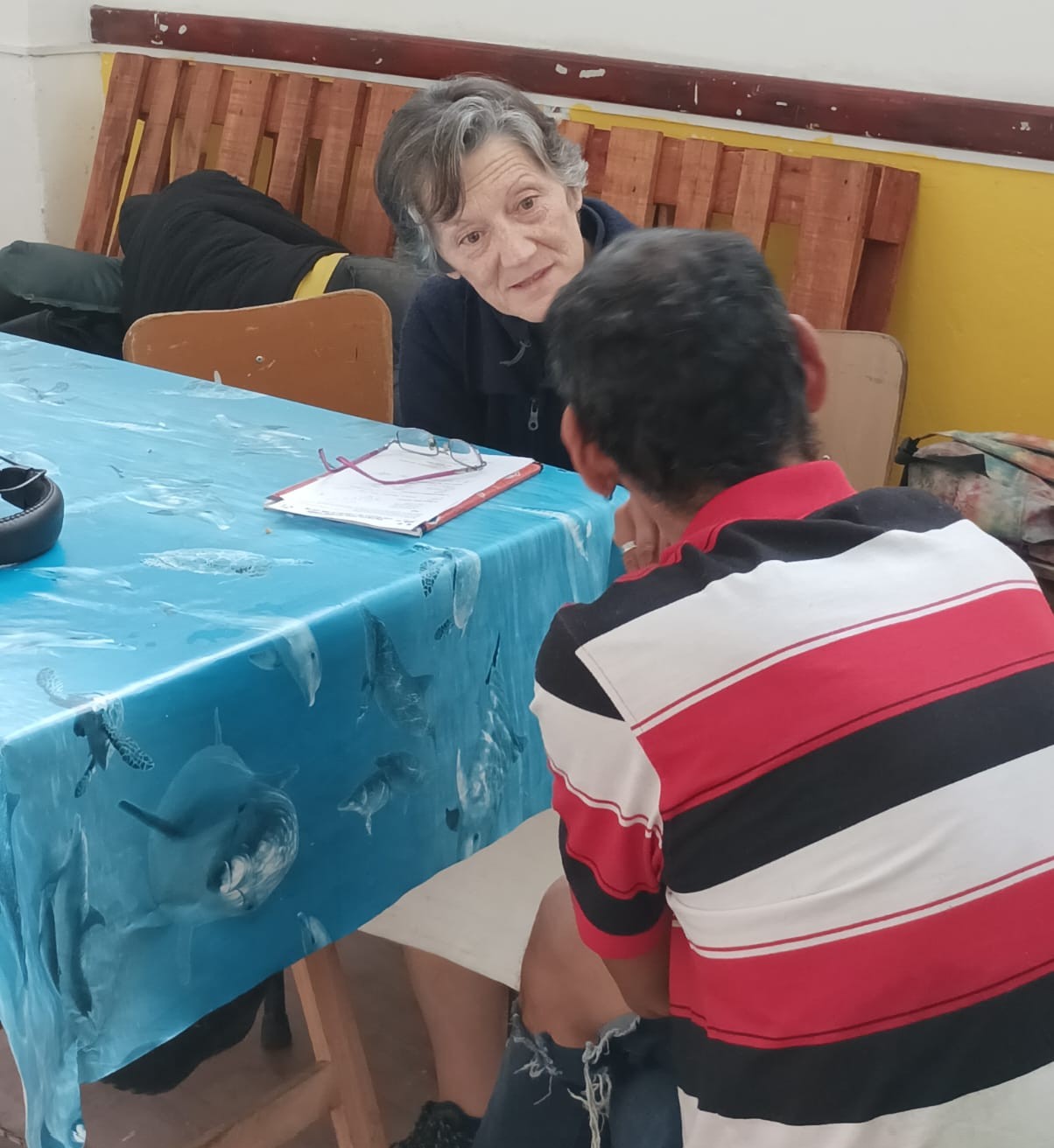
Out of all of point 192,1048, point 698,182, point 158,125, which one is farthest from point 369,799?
point 158,125

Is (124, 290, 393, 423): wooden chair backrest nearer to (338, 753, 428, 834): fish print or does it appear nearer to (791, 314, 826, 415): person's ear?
(338, 753, 428, 834): fish print

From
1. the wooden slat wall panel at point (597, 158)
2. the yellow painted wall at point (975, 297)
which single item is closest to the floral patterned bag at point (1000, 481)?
the yellow painted wall at point (975, 297)

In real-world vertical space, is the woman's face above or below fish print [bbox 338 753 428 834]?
above

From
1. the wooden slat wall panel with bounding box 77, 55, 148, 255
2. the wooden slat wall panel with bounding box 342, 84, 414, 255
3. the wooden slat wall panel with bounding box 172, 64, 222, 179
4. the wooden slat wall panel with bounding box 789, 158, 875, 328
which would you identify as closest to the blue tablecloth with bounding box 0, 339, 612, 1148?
the wooden slat wall panel with bounding box 789, 158, 875, 328

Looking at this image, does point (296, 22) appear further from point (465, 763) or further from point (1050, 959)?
point (1050, 959)

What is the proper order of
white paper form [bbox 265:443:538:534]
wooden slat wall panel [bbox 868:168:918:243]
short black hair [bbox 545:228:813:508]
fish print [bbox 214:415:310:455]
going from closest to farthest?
short black hair [bbox 545:228:813:508] < white paper form [bbox 265:443:538:534] < fish print [bbox 214:415:310:455] < wooden slat wall panel [bbox 868:168:918:243]

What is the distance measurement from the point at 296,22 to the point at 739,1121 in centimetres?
353

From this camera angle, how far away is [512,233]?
1.87m

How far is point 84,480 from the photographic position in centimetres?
150

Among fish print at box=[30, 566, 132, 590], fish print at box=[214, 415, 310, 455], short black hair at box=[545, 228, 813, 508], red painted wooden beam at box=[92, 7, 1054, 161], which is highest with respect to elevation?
red painted wooden beam at box=[92, 7, 1054, 161]

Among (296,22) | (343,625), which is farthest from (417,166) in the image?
(296,22)

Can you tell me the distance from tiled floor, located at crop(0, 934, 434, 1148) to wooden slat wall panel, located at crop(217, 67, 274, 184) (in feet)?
8.64

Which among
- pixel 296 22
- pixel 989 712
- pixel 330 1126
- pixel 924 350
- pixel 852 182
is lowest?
pixel 330 1126

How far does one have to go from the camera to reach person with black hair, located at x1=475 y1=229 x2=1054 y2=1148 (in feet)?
2.64
